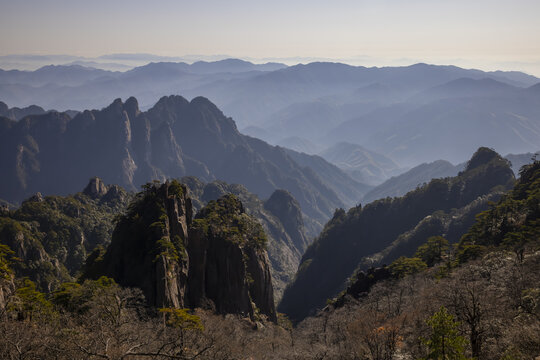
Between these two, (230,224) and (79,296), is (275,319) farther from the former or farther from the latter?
(79,296)

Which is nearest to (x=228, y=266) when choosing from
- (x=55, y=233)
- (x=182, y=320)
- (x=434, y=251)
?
(x=182, y=320)

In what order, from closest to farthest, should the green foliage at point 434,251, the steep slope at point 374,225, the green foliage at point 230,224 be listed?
the green foliage at point 230,224 → the green foliage at point 434,251 → the steep slope at point 374,225

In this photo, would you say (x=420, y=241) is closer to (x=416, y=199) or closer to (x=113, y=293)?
(x=416, y=199)

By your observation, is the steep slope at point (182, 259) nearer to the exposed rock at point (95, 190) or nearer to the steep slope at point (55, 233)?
the steep slope at point (55, 233)

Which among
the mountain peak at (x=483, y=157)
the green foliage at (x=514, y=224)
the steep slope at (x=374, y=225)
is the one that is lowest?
the steep slope at (x=374, y=225)

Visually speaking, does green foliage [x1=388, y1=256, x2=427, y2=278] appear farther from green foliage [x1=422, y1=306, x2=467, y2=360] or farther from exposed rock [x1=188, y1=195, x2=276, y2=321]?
green foliage [x1=422, y1=306, x2=467, y2=360]

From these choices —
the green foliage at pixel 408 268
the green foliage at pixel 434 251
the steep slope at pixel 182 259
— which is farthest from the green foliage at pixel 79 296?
the green foliage at pixel 434 251

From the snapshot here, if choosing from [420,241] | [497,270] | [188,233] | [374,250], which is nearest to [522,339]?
[497,270]
